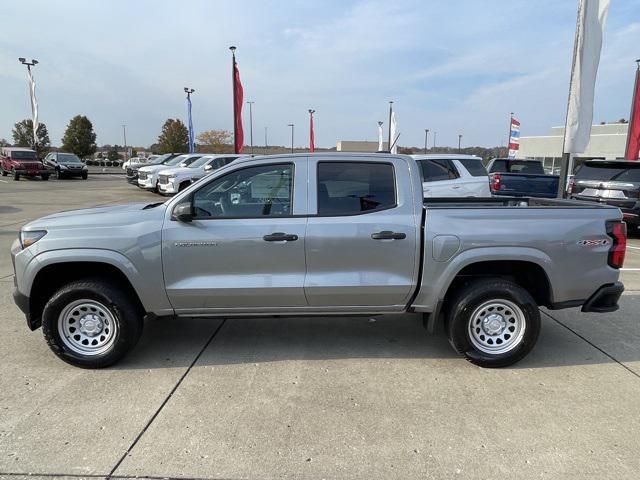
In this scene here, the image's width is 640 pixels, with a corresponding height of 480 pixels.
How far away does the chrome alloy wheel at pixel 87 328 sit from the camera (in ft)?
12.4

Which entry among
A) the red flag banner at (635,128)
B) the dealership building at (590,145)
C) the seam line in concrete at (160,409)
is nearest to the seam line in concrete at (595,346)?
the seam line in concrete at (160,409)

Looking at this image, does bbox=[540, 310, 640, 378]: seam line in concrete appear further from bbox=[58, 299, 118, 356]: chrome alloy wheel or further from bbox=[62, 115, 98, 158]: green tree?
bbox=[62, 115, 98, 158]: green tree

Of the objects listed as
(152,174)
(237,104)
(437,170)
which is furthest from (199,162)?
(437,170)

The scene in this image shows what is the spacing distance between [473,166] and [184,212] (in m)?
8.14

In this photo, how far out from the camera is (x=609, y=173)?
1044cm

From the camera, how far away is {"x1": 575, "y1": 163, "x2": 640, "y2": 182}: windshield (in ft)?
33.3

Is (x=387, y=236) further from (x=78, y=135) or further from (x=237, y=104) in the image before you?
(x=78, y=135)

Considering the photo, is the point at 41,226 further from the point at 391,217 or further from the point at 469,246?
the point at 469,246

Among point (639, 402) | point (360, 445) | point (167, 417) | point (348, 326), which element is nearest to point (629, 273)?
point (639, 402)

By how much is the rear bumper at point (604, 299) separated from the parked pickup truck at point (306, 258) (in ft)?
0.04

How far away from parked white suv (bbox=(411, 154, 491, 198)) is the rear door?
242 inches

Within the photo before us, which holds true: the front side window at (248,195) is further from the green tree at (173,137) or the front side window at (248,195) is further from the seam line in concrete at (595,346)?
the green tree at (173,137)

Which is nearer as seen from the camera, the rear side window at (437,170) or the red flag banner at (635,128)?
the rear side window at (437,170)

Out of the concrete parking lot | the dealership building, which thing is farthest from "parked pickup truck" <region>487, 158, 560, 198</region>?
the dealership building
